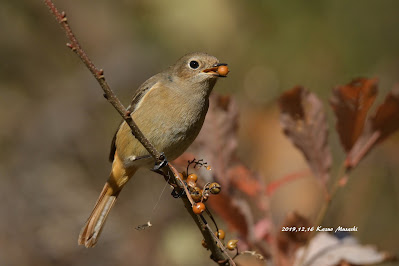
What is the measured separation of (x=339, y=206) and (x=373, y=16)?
2.61 m

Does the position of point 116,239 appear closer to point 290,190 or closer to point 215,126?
point 290,190

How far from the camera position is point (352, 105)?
2.04 meters

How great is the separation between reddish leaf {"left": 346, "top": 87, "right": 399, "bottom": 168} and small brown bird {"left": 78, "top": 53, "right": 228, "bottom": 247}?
1.03 meters

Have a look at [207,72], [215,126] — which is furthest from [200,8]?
[215,126]

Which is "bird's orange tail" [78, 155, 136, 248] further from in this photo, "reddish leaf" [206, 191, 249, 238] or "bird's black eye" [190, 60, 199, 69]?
"reddish leaf" [206, 191, 249, 238]

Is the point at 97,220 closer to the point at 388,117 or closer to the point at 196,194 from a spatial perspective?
the point at 196,194

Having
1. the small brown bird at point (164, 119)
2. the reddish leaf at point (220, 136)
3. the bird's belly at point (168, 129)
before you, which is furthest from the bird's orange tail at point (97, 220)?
the reddish leaf at point (220, 136)

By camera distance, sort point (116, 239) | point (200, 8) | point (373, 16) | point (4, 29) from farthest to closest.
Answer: point (4, 29) < point (373, 16) < point (200, 8) < point (116, 239)

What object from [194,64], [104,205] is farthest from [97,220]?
[194,64]

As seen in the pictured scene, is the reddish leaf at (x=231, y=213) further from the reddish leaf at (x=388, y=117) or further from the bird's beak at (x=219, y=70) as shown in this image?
the bird's beak at (x=219, y=70)

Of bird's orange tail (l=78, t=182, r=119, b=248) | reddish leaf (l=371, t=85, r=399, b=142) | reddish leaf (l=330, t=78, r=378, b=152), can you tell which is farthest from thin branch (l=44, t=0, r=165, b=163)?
bird's orange tail (l=78, t=182, r=119, b=248)

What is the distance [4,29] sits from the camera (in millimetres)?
5738

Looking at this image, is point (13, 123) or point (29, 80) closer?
point (13, 123)

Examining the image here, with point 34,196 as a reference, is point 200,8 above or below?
above
